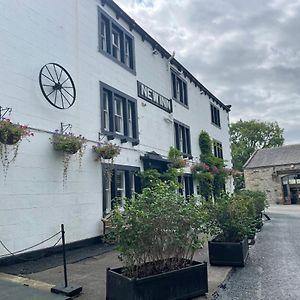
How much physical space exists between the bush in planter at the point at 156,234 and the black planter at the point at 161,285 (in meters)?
0.03

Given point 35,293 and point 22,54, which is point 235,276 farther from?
point 22,54

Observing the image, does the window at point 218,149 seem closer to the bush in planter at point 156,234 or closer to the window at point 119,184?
the window at point 119,184

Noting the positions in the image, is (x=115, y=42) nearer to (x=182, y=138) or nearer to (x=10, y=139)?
(x=10, y=139)

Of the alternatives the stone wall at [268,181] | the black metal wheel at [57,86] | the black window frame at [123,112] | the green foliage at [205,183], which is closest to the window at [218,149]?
the green foliage at [205,183]

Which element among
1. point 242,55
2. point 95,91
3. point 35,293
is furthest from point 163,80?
point 35,293

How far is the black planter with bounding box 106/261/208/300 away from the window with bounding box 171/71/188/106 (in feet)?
44.0

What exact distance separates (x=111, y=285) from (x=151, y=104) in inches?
430

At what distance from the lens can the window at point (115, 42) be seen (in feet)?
38.4

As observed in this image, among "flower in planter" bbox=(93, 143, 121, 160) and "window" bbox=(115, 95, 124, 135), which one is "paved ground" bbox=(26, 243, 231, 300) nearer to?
"flower in planter" bbox=(93, 143, 121, 160)

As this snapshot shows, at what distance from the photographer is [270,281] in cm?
564

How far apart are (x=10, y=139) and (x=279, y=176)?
35.7 meters

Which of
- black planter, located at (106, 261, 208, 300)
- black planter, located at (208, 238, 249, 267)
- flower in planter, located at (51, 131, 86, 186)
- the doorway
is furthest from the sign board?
the doorway

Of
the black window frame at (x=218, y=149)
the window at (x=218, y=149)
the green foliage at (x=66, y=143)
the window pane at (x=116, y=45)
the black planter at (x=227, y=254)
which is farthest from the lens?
the window at (x=218, y=149)

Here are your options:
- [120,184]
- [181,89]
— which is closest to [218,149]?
[181,89]
